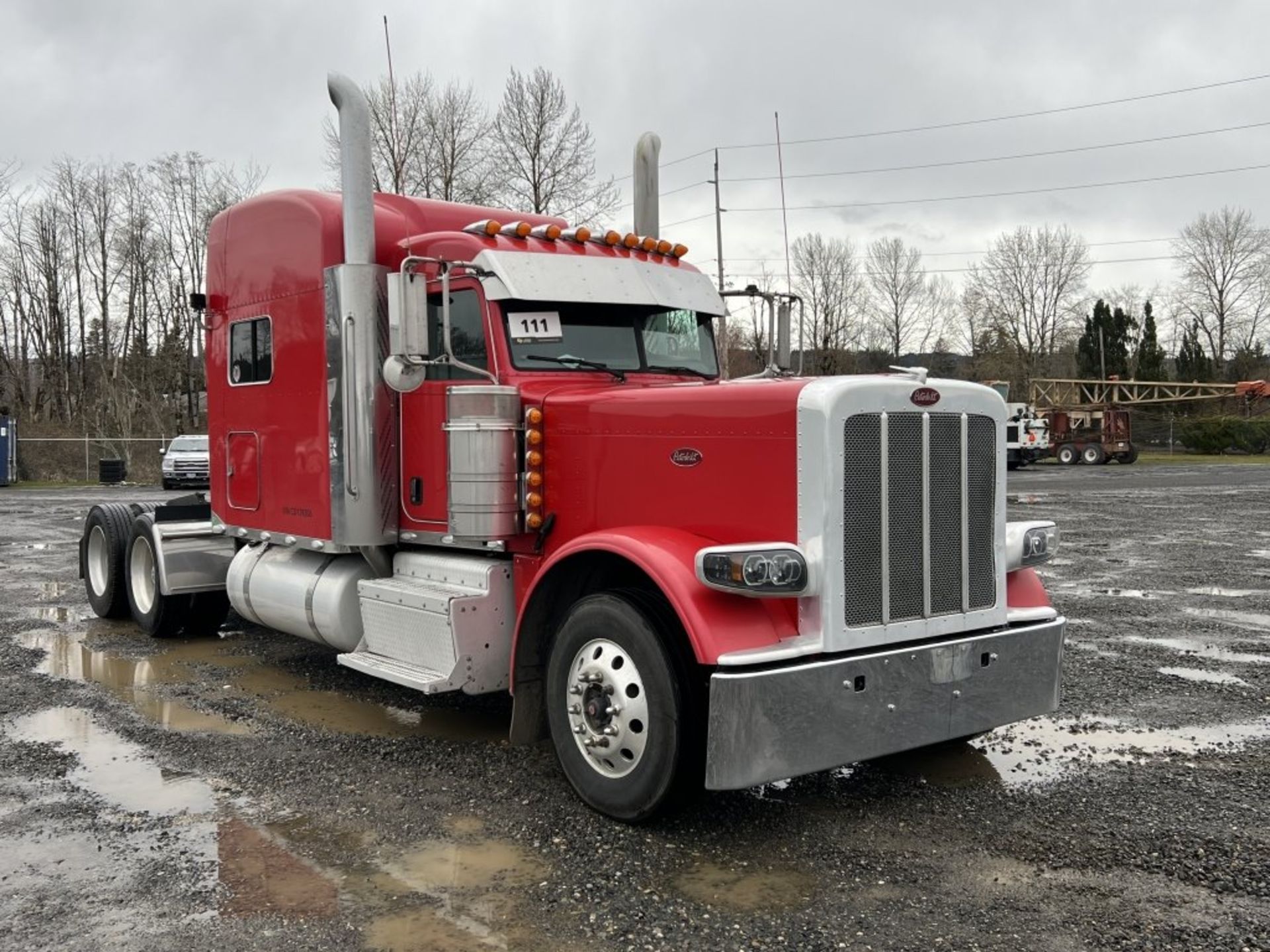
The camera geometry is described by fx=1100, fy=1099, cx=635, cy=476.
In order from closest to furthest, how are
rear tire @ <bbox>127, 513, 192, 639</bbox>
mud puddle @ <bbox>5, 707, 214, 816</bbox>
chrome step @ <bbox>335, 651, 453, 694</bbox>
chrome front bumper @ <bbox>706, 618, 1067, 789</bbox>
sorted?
chrome front bumper @ <bbox>706, 618, 1067, 789</bbox> → mud puddle @ <bbox>5, 707, 214, 816</bbox> → chrome step @ <bbox>335, 651, 453, 694</bbox> → rear tire @ <bbox>127, 513, 192, 639</bbox>

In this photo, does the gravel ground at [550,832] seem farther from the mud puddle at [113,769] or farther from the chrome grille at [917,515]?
the chrome grille at [917,515]

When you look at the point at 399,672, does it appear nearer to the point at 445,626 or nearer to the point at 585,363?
the point at 445,626

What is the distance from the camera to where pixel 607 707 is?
465cm

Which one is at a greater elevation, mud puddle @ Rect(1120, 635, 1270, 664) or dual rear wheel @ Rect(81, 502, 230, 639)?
dual rear wheel @ Rect(81, 502, 230, 639)

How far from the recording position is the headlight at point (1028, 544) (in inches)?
209

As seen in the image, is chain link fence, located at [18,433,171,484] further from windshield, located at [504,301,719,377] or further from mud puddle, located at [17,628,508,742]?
windshield, located at [504,301,719,377]

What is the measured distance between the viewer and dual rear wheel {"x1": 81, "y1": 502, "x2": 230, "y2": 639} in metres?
8.78

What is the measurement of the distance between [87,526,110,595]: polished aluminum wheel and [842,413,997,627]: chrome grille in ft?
24.4

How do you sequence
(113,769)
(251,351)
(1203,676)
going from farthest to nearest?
(251,351) < (1203,676) < (113,769)

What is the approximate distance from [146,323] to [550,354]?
47.3 m

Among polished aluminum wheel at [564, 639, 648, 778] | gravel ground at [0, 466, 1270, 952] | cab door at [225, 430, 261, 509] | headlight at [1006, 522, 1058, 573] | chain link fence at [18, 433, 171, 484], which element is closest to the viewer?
gravel ground at [0, 466, 1270, 952]

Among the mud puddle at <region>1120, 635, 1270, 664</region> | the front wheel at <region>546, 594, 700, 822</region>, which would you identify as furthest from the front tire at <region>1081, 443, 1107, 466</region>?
the front wheel at <region>546, 594, 700, 822</region>

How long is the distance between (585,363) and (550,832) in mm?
2507

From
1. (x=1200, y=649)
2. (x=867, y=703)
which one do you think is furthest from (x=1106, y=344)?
(x=867, y=703)
